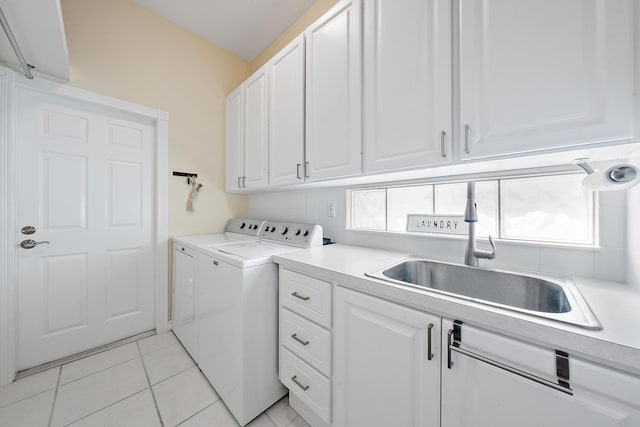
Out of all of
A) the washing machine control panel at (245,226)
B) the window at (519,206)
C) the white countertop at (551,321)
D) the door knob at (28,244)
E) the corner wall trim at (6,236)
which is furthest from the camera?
the washing machine control panel at (245,226)

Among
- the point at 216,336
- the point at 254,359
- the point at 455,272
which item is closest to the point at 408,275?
the point at 455,272

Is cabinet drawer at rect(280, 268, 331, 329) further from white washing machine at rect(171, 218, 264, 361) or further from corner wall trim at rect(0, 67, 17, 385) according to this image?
corner wall trim at rect(0, 67, 17, 385)

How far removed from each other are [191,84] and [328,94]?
1.78 metres

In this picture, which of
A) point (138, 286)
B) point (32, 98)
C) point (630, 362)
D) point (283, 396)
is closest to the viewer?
point (630, 362)

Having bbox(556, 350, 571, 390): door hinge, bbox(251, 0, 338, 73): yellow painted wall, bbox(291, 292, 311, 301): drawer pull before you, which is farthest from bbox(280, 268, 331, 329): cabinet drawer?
bbox(251, 0, 338, 73): yellow painted wall

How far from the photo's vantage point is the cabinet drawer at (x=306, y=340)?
1.09 m

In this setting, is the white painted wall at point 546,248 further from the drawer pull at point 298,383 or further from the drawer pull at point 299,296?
the drawer pull at point 298,383

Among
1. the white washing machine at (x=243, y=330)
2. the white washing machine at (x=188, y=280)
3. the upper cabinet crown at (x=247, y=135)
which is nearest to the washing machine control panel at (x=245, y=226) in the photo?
the white washing machine at (x=188, y=280)

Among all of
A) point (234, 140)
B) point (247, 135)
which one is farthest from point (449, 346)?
point (234, 140)

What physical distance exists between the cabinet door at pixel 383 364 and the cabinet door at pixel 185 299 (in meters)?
1.29

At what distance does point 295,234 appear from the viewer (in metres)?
1.76

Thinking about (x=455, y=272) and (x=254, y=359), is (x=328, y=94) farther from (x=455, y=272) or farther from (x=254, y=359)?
(x=254, y=359)

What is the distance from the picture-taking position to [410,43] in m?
1.07

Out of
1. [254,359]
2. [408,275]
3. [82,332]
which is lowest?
[82,332]
